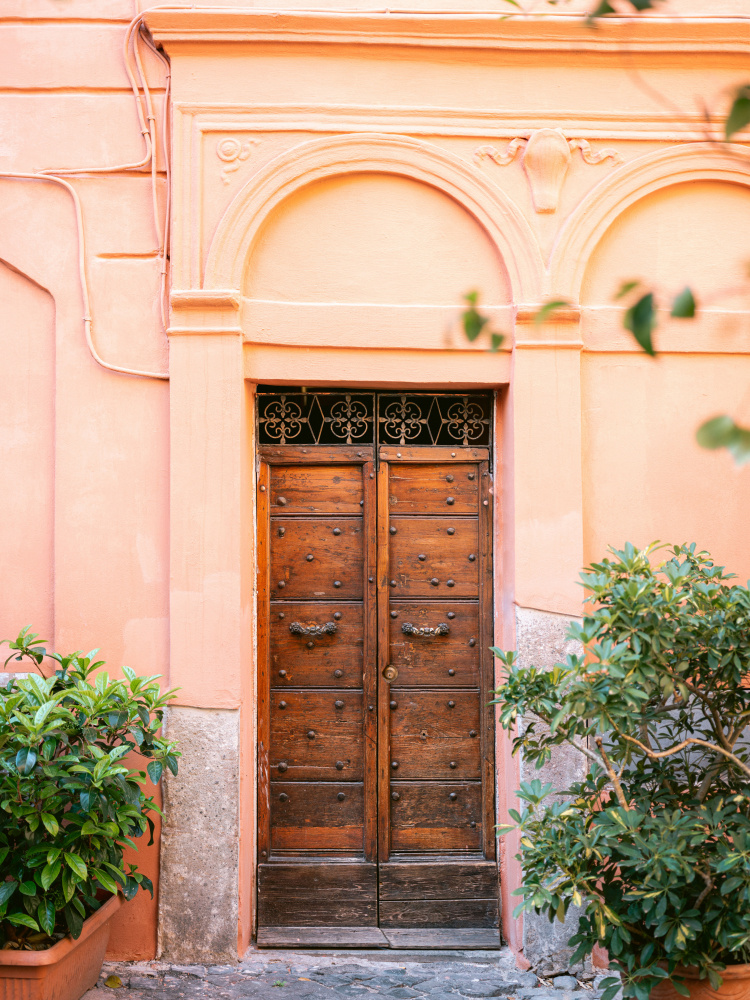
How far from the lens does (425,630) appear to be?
4523mm

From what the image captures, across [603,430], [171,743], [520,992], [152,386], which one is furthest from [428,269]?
[520,992]

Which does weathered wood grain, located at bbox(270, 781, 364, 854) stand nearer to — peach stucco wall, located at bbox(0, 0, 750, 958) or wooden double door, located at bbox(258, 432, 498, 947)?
wooden double door, located at bbox(258, 432, 498, 947)

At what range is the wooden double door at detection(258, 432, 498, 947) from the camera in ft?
14.5

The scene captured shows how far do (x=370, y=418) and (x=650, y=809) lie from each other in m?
2.27

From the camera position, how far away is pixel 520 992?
13.0 ft

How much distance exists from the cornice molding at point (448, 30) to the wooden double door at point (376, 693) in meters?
2.00

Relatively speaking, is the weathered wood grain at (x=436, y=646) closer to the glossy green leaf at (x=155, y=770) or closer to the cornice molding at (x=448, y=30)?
the glossy green leaf at (x=155, y=770)

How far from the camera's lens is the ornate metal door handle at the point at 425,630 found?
14.7ft

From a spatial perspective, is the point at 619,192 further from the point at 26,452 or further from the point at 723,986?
the point at 723,986

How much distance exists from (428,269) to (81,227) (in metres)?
1.72

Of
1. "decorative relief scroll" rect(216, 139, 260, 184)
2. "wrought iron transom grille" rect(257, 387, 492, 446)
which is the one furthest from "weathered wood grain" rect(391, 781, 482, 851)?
"decorative relief scroll" rect(216, 139, 260, 184)

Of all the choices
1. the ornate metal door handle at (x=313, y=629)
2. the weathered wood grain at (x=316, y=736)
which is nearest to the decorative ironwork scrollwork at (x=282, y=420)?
the ornate metal door handle at (x=313, y=629)

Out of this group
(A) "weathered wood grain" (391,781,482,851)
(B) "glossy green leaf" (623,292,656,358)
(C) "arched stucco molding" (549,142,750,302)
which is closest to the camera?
(B) "glossy green leaf" (623,292,656,358)

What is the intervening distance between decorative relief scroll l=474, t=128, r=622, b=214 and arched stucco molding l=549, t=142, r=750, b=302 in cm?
13
